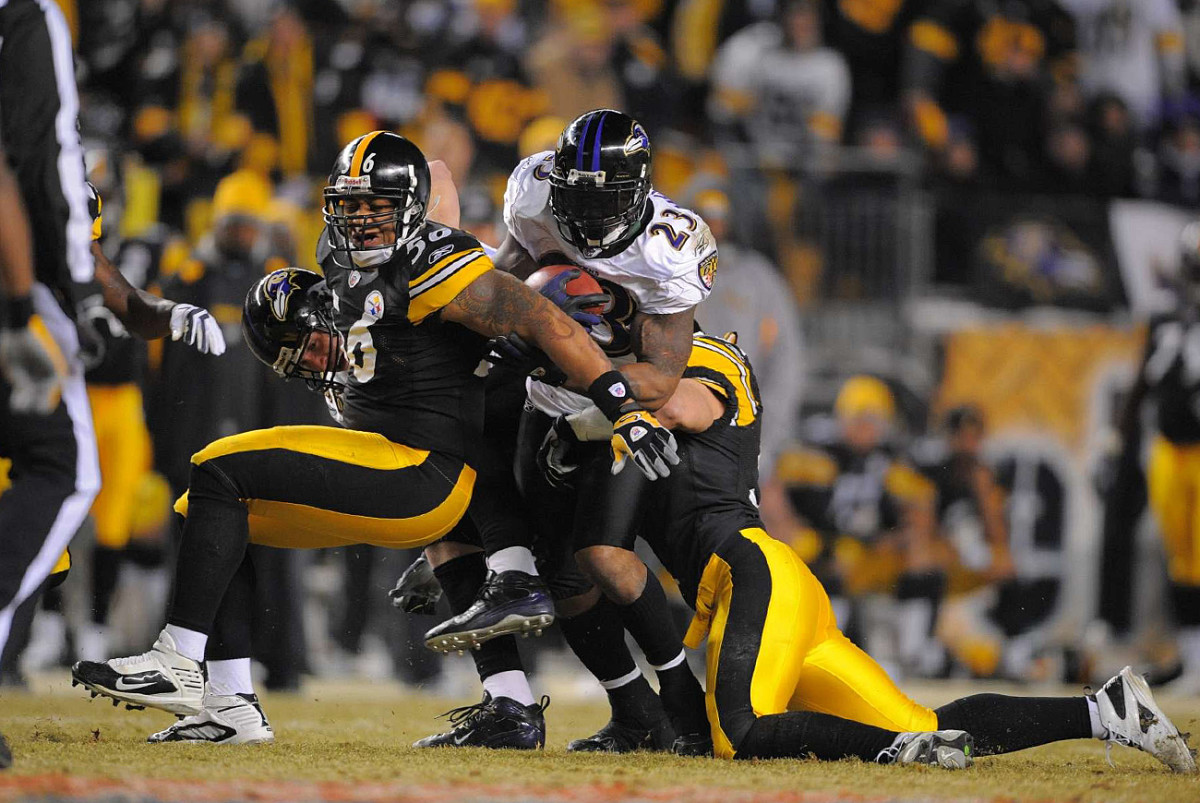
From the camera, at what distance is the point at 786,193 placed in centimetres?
914

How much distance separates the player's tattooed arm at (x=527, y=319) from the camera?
4.14 metres

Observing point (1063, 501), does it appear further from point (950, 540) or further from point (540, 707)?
point (540, 707)

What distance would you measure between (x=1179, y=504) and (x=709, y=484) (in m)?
4.41

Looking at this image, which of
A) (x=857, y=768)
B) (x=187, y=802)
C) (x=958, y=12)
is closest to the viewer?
(x=187, y=802)

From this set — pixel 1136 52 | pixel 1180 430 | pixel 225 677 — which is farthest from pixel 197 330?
pixel 1136 52

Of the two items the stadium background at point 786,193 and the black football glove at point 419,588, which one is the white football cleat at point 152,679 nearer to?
the black football glove at point 419,588

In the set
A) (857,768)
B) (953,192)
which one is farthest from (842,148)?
(857,768)

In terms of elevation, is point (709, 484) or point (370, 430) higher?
point (370, 430)

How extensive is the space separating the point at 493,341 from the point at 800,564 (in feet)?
3.53

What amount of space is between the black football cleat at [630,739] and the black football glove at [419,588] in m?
0.65

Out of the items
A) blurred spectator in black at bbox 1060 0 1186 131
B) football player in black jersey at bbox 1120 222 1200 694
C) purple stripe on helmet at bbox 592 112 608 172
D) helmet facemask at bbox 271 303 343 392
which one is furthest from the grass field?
blurred spectator in black at bbox 1060 0 1186 131

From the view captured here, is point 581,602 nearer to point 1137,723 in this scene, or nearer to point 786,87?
point 1137,723

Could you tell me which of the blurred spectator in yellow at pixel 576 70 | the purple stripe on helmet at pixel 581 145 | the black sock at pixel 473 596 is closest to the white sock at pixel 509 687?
the black sock at pixel 473 596

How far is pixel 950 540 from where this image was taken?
838 cm
